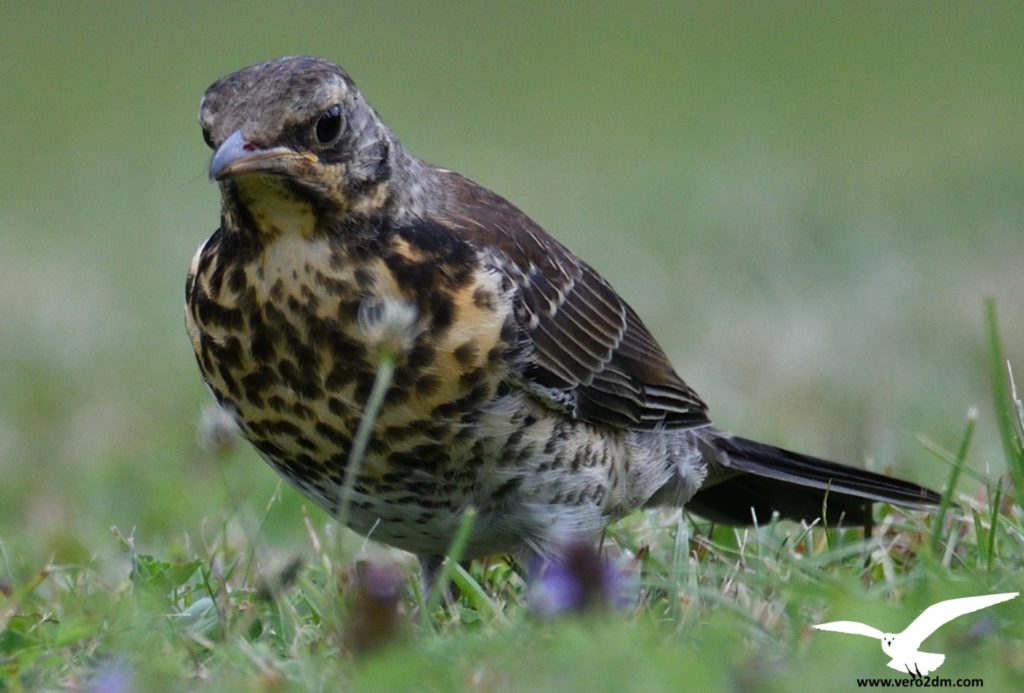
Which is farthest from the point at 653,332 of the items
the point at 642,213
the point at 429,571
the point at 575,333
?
the point at 429,571

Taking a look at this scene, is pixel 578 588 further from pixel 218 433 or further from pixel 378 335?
pixel 218 433

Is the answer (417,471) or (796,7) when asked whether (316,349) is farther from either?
(796,7)

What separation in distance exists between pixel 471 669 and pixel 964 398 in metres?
4.70

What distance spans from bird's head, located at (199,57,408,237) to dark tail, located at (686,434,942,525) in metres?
1.73

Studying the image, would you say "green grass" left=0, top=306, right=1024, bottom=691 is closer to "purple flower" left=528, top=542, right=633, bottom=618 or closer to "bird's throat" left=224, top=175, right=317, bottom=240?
"purple flower" left=528, top=542, right=633, bottom=618

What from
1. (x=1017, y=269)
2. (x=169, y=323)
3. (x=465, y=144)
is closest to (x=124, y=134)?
(x=465, y=144)

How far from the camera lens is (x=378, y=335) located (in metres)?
4.35

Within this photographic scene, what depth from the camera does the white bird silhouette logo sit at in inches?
130

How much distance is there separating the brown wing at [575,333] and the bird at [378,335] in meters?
0.01

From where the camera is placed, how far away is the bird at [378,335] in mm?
4391

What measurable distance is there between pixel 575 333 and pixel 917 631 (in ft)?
6.51

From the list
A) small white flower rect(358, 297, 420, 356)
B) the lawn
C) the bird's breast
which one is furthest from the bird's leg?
small white flower rect(358, 297, 420, 356)

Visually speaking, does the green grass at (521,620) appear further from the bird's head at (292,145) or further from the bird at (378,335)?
the bird's head at (292,145)

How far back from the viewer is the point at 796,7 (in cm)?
2909
